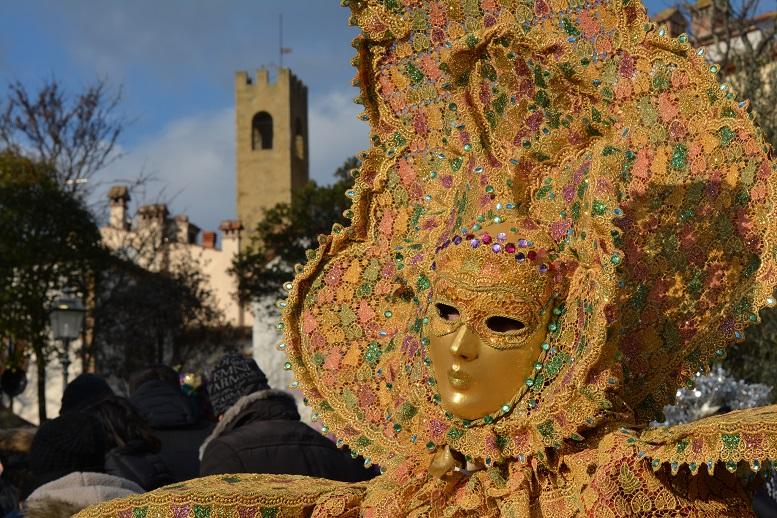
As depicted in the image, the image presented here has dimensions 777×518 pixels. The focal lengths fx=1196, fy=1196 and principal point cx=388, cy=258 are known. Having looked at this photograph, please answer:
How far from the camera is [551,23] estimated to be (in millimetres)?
3152

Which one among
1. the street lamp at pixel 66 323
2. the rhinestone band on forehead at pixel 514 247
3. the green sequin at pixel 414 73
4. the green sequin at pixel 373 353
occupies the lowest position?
the green sequin at pixel 373 353

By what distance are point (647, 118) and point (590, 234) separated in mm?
439

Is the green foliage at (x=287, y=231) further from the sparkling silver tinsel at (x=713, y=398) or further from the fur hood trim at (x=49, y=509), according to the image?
the fur hood trim at (x=49, y=509)

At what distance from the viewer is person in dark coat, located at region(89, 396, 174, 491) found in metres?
4.70

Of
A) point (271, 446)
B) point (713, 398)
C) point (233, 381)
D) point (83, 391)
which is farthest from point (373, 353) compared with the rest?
point (713, 398)

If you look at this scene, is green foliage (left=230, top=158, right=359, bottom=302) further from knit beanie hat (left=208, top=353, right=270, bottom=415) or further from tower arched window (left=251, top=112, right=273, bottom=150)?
tower arched window (left=251, top=112, right=273, bottom=150)

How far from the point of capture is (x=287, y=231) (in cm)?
3092

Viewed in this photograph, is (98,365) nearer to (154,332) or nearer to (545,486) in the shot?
(154,332)

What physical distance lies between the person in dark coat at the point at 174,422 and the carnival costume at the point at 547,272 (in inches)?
98.5

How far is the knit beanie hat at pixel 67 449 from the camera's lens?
174 inches

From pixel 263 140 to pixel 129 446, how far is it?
6250cm

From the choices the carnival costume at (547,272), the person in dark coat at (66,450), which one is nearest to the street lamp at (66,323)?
the person in dark coat at (66,450)

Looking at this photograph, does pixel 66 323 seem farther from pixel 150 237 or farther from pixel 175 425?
pixel 150 237

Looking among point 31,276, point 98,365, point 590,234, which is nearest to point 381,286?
point 590,234
